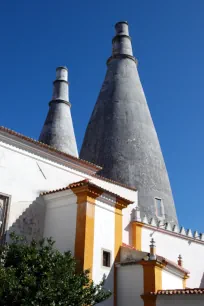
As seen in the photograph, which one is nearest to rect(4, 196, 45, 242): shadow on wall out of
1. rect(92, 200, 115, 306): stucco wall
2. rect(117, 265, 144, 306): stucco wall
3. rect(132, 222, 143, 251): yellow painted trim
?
rect(92, 200, 115, 306): stucco wall

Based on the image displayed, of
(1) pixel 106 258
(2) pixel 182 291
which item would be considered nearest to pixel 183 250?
(1) pixel 106 258

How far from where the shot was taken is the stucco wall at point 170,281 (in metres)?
13.4

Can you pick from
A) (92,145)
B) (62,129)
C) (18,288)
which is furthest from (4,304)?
(62,129)

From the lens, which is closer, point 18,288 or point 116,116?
point 18,288

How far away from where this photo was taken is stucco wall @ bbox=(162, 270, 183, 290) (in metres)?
13.4

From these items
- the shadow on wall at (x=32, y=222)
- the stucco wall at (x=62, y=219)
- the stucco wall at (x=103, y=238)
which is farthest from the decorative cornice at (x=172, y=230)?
the shadow on wall at (x=32, y=222)

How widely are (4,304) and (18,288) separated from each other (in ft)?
1.65

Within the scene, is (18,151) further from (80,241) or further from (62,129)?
(62,129)

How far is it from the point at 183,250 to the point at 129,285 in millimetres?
6972

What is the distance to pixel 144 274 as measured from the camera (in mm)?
12906

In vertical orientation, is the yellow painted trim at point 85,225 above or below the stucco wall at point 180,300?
above

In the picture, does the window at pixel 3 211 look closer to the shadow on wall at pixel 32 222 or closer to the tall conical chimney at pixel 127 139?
the shadow on wall at pixel 32 222

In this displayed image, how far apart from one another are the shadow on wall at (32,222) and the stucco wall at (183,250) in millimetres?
5377

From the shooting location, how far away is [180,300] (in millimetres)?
12023
